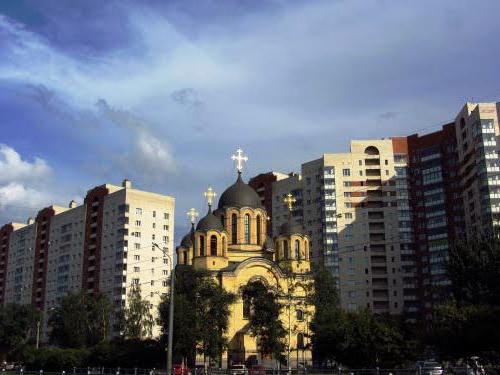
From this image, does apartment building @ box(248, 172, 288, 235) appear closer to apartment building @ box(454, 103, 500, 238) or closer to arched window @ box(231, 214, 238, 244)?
apartment building @ box(454, 103, 500, 238)

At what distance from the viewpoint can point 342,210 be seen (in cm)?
9862

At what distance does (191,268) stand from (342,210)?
4945 cm

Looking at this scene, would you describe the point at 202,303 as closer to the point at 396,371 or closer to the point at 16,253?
the point at 396,371

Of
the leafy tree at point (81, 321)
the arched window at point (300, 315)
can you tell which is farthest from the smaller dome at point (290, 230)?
the leafy tree at point (81, 321)

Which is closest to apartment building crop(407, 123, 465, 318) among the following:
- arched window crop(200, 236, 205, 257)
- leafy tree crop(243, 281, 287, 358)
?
arched window crop(200, 236, 205, 257)

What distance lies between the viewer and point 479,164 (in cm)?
8250

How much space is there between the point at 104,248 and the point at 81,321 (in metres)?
26.9

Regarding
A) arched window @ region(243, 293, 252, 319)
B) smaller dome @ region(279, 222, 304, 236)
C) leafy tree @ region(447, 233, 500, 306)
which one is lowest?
arched window @ region(243, 293, 252, 319)

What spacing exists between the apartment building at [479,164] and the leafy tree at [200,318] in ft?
140

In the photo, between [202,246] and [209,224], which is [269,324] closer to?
[202,246]

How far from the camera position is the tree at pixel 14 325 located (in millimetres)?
81438

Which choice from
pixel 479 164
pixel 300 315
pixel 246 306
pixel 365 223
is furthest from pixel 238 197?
pixel 365 223

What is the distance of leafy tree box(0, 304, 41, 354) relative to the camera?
81.4 metres

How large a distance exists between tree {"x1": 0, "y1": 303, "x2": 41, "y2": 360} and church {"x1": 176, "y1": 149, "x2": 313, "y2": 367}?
30814 millimetres
